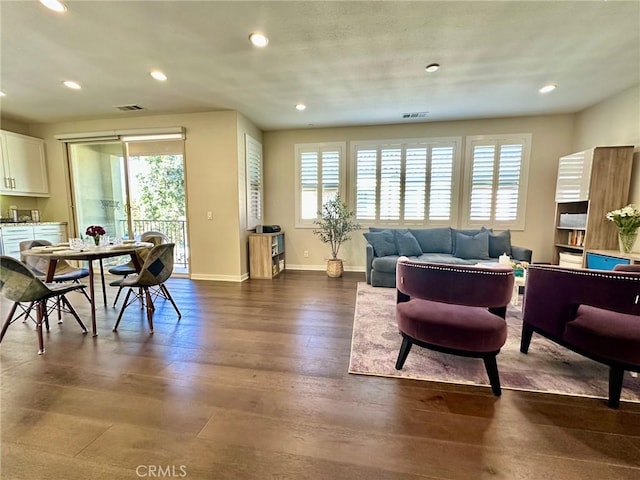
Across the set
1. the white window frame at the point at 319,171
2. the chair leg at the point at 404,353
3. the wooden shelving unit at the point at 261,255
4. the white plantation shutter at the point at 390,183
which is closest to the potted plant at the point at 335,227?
the white window frame at the point at 319,171

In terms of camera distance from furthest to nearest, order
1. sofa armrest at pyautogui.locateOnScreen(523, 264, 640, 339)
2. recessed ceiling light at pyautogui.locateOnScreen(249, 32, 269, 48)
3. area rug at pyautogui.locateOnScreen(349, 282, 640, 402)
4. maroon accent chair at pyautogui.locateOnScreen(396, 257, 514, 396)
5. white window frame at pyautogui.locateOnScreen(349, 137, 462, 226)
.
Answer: white window frame at pyautogui.locateOnScreen(349, 137, 462, 226), recessed ceiling light at pyautogui.locateOnScreen(249, 32, 269, 48), area rug at pyautogui.locateOnScreen(349, 282, 640, 402), maroon accent chair at pyautogui.locateOnScreen(396, 257, 514, 396), sofa armrest at pyautogui.locateOnScreen(523, 264, 640, 339)

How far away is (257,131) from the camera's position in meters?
5.44

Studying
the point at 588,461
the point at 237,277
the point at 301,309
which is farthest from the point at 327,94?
the point at 588,461

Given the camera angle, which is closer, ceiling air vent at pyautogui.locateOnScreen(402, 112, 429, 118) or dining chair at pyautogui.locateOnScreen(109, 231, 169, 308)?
dining chair at pyautogui.locateOnScreen(109, 231, 169, 308)

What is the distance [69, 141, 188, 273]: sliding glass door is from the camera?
5.06 metres

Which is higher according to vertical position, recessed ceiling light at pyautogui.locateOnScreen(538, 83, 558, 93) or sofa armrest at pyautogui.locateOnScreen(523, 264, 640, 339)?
A: recessed ceiling light at pyautogui.locateOnScreen(538, 83, 558, 93)

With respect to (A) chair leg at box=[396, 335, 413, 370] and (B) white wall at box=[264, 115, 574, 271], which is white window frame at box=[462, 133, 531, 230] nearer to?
(B) white wall at box=[264, 115, 574, 271]

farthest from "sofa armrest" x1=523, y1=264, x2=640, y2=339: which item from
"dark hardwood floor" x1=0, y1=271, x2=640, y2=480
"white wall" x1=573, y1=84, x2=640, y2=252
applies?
Answer: "white wall" x1=573, y1=84, x2=640, y2=252

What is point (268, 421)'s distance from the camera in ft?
5.21

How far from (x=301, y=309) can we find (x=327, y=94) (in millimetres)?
2979

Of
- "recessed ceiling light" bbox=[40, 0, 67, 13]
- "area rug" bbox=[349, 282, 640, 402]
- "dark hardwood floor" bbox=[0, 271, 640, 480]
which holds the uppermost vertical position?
"recessed ceiling light" bbox=[40, 0, 67, 13]

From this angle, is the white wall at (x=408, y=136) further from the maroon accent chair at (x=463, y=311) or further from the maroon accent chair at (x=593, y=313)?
the maroon accent chair at (x=463, y=311)

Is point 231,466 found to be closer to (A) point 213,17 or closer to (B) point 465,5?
(A) point 213,17

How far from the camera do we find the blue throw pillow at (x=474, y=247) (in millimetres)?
4379
